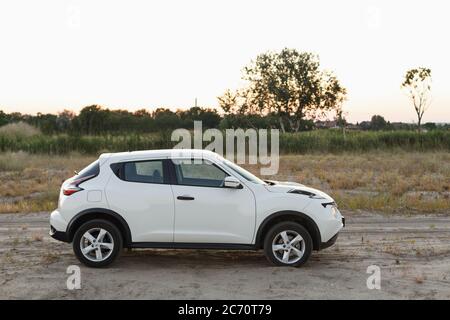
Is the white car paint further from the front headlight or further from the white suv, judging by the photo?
the front headlight

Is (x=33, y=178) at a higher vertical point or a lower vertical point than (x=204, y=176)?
lower

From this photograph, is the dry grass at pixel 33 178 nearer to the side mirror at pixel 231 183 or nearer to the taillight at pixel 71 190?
the taillight at pixel 71 190

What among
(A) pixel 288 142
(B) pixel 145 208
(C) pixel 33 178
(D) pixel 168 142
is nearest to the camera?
(B) pixel 145 208

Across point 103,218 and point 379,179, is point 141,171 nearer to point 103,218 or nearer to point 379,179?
point 103,218

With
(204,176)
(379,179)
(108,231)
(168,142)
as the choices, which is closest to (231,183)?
(204,176)

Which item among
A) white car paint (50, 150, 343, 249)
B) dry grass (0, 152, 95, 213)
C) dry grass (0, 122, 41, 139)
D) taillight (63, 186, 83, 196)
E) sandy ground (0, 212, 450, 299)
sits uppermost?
dry grass (0, 122, 41, 139)

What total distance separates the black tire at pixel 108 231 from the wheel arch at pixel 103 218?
0.28ft

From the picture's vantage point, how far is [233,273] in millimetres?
8281

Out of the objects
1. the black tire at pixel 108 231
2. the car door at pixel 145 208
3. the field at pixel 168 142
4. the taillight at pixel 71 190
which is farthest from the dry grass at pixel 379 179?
the taillight at pixel 71 190

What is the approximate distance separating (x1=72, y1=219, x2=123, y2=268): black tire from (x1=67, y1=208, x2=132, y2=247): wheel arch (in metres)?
0.09

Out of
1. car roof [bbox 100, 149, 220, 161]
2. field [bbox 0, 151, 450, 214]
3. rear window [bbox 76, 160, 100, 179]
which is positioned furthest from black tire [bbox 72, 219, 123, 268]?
field [bbox 0, 151, 450, 214]

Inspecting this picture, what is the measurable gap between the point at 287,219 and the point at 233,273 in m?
1.06

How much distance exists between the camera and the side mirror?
8344 mm

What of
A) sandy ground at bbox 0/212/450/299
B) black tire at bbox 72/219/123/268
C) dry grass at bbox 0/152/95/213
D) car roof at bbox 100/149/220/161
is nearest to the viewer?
sandy ground at bbox 0/212/450/299
